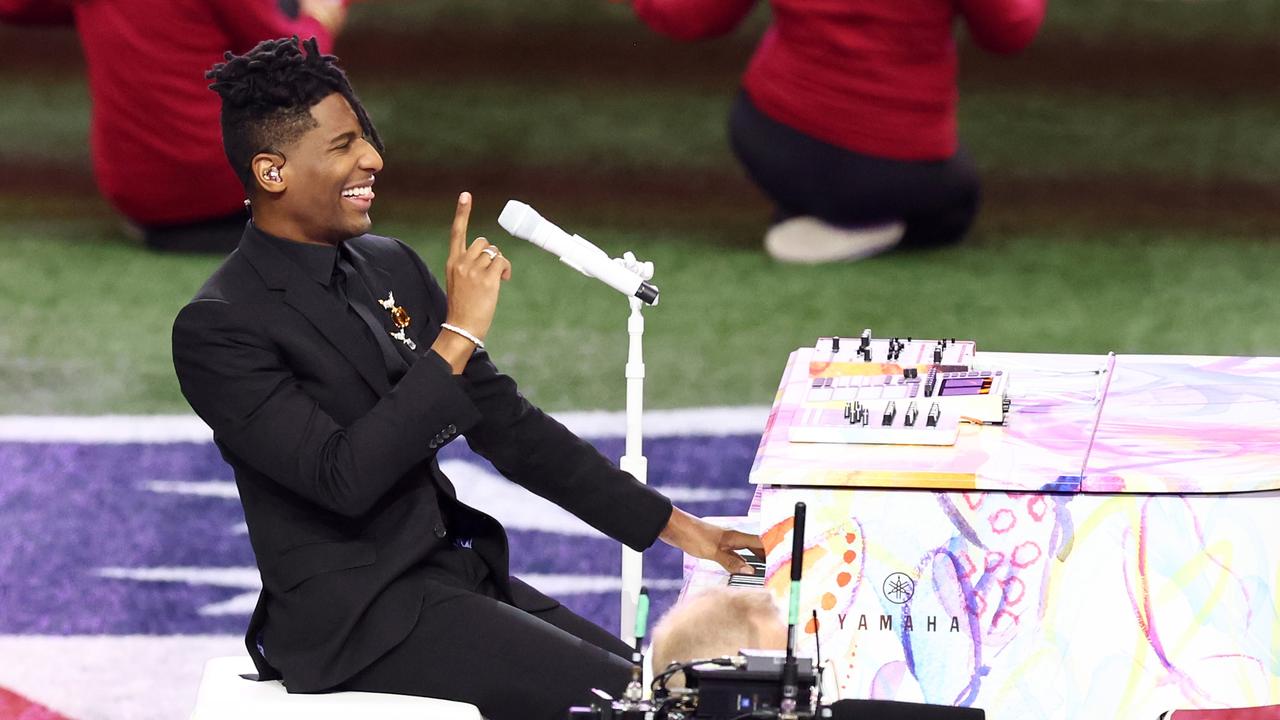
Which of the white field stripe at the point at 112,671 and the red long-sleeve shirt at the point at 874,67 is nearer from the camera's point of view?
the white field stripe at the point at 112,671

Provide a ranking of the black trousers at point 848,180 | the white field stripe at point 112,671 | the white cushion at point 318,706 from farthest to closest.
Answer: the black trousers at point 848,180
the white field stripe at point 112,671
the white cushion at point 318,706

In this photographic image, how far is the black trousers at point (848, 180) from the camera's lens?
247 inches

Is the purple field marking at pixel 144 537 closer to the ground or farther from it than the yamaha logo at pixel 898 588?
closer to the ground

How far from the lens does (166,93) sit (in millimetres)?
6371

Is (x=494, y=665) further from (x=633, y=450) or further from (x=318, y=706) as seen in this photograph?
(x=633, y=450)

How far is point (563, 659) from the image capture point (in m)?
2.44

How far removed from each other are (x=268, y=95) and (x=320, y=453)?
0.46m

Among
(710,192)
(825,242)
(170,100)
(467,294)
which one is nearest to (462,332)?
(467,294)

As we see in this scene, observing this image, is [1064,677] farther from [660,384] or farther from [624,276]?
[660,384]

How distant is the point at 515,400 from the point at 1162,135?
198 inches

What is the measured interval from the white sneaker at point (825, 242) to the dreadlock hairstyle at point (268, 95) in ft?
13.3

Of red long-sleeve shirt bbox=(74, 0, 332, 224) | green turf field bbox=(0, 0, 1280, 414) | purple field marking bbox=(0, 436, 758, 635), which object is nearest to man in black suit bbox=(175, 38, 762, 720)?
purple field marking bbox=(0, 436, 758, 635)

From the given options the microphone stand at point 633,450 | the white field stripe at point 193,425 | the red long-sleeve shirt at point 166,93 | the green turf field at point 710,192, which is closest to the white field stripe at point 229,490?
the white field stripe at point 193,425

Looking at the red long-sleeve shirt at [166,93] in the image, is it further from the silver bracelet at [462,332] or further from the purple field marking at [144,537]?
the silver bracelet at [462,332]
